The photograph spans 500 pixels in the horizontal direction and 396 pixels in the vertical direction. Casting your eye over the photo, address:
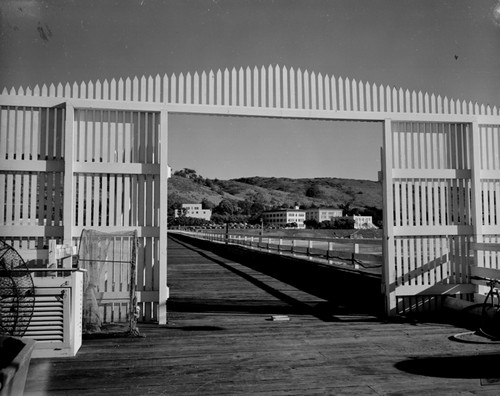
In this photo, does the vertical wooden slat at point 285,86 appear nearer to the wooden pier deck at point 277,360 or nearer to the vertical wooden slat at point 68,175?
the vertical wooden slat at point 68,175

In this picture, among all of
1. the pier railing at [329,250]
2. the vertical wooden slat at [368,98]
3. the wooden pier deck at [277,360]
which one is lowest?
the wooden pier deck at [277,360]

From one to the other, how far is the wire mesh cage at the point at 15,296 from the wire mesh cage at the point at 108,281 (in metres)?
1.13

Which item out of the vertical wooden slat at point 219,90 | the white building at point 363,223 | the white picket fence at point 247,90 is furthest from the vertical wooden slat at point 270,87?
the white building at point 363,223

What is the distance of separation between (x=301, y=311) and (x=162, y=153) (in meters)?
3.25

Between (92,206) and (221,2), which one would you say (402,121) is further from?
(92,206)

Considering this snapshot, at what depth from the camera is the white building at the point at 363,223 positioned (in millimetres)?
135900

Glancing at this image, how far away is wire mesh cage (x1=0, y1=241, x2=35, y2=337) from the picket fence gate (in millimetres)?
1415

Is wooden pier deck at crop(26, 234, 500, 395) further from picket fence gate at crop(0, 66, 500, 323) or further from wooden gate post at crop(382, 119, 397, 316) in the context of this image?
picket fence gate at crop(0, 66, 500, 323)

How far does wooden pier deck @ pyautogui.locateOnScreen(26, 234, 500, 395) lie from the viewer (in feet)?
12.8

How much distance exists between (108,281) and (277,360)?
8.62 feet

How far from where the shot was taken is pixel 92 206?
6.32m

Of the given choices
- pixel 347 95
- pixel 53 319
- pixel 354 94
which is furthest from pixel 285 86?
pixel 53 319

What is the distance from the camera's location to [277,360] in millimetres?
4727

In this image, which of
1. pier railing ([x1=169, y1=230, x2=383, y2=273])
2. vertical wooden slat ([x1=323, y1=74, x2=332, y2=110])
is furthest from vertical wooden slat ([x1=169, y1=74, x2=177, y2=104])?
pier railing ([x1=169, y1=230, x2=383, y2=273])
